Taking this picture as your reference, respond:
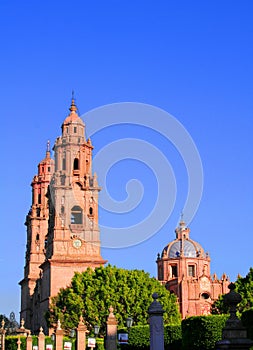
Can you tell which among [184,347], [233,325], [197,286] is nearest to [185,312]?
[197,286]

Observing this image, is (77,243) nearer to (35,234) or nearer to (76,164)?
(76,164)

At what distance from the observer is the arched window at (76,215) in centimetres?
8362

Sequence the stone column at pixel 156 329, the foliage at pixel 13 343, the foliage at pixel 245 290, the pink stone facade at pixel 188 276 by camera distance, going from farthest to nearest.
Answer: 1. the pink stone facade at pixel 188 276
2. the foliage at pixel 245 290
3. the foliage at pixel 13 343
4. the stone column at pixel 156 329

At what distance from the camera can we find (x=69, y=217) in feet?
273

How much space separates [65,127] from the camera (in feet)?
287

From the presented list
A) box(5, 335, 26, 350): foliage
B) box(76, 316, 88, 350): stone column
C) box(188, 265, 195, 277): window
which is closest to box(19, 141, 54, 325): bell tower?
box(188, 265, 195, 277): window

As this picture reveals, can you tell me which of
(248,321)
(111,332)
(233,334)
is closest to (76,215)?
(111,332)

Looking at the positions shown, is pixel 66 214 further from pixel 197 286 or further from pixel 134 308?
pixel 197 286

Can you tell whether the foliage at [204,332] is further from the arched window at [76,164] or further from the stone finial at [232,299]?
the arched window at [76,164]

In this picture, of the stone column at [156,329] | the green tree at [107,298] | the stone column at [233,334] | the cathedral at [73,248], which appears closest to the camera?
the stone column at [233,334]

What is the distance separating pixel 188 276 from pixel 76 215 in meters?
27.2

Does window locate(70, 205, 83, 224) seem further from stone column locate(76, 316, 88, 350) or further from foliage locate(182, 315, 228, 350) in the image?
foliage locate(182, 315, 228, 350)

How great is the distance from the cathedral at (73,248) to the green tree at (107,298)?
7671mm

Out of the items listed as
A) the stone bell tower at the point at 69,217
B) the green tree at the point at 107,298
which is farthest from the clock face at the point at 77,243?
the green tree at the point at 107,298
